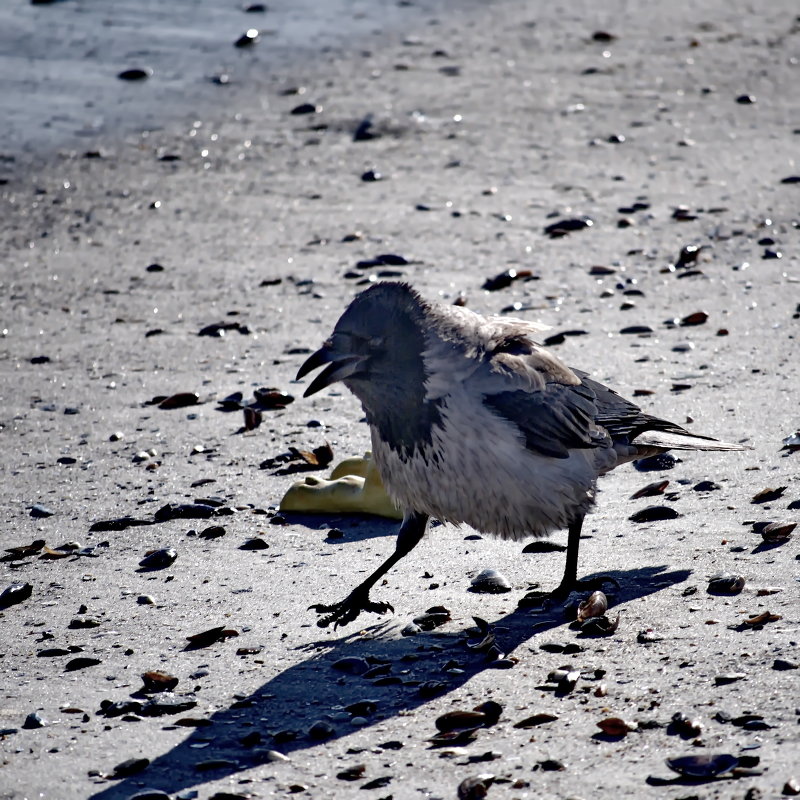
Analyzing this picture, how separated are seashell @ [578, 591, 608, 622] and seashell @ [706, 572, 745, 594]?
38 centimetres

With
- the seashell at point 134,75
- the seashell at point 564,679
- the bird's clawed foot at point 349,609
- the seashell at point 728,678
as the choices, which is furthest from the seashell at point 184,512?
the seashell at point 134,75

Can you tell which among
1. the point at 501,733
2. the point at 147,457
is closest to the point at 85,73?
the point at 147,457

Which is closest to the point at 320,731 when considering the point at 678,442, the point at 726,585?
the point at 726,585

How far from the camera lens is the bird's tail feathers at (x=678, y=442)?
539 cm

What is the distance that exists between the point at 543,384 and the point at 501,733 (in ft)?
4.92

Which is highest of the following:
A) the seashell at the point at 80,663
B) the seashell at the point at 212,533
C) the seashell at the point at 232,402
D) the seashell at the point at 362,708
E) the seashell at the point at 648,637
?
the seashell at the point at 648,637

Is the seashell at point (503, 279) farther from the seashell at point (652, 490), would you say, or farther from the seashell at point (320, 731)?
the seashell at point (320, 731)

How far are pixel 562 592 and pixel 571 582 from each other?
0.16 feet

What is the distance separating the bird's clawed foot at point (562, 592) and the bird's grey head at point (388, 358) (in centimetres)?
75

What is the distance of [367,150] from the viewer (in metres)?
11.3

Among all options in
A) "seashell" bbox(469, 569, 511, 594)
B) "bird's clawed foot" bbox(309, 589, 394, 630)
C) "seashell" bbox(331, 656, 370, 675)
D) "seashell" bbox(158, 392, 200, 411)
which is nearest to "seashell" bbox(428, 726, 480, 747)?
"seashell" bbox(331, 656, 370, 675)

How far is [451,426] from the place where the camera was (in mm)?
4715

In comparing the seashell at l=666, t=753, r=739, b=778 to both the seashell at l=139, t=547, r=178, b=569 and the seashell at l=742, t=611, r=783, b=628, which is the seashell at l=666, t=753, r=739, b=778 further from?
the seashell at l=139, t=547, r=178, b=569

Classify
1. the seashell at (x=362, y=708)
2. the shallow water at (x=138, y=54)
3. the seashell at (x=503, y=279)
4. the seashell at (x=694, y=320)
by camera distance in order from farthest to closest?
the shallow water at (x=138, y=54) < the seashell at (x=503, y=279) < the seashell at (x=694, y=320) < the seashell at (x=362, y=708)
